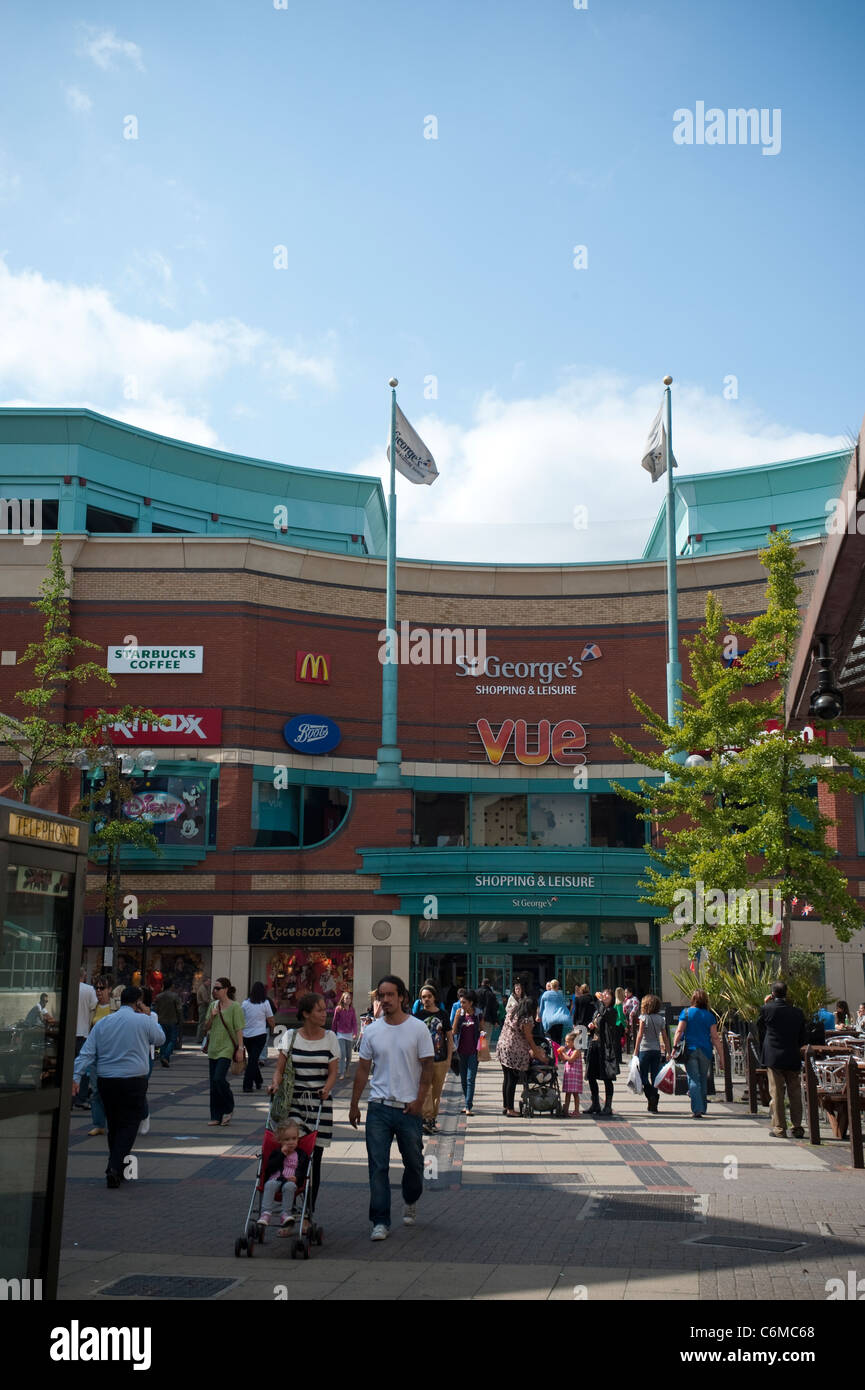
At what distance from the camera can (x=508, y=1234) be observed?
8.73m

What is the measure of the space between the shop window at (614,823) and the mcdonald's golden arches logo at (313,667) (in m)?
8.73

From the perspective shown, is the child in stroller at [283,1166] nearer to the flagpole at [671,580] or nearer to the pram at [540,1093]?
the pram at [540,1093]

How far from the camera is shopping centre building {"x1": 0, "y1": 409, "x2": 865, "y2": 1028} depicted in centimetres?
3244

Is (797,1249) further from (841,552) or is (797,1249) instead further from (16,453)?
(16,453)

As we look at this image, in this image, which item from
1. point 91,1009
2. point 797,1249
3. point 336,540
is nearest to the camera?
point 797,1249

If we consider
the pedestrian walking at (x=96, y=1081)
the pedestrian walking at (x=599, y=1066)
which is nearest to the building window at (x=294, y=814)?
the pedestrian walking at (x=96, y=1081)

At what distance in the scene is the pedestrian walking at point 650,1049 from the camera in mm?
17047

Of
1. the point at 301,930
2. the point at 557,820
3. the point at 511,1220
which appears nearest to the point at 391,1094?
the point at 511,1220

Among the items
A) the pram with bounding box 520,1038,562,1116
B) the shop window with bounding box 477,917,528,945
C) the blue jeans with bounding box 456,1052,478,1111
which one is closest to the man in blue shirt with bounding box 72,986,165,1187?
the blue jeans with bounding box 456,1052,478,1111

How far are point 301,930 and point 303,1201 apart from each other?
24.8m

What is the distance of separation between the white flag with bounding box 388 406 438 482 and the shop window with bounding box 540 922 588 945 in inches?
544

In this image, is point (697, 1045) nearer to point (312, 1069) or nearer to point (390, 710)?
point (312, 1069)
